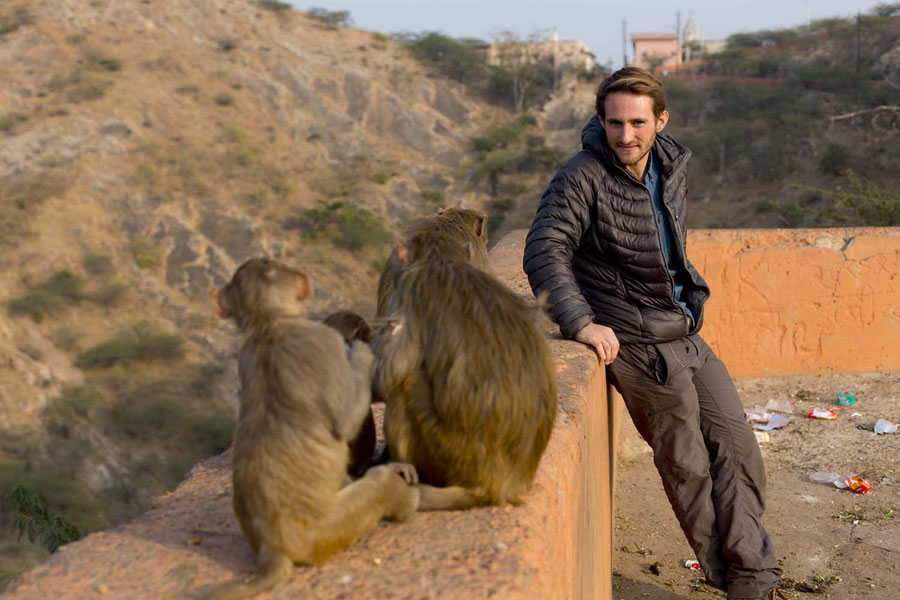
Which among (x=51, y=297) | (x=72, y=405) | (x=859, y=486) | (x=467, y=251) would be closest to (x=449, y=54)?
(x=51, y=297)

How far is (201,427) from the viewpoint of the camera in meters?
17.9

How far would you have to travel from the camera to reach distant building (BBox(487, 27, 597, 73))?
39.2 metres

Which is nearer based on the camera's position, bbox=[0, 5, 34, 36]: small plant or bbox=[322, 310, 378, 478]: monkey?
bbox=[322, 310, 378, 478]: monkey

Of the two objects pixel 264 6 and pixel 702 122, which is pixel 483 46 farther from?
pixel 702 122

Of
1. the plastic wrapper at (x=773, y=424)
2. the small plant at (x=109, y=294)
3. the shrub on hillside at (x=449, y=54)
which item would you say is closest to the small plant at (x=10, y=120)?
the small plant at (x=109, y=294)

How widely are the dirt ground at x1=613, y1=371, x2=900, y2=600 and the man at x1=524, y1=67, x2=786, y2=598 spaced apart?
2.35 ft

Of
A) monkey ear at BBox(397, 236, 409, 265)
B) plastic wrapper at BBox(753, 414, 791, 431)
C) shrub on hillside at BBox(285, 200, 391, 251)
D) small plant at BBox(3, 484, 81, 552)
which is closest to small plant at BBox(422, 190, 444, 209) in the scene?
shrub on hillside at BBox(285, 200, 391, 251)

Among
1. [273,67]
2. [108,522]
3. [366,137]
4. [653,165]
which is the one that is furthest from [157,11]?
[653,165]

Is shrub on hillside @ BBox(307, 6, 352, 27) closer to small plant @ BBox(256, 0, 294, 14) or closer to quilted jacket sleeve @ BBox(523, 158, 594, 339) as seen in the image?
small plant @ BBox(256, 0, 294, 14)

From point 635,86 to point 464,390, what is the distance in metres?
1.61

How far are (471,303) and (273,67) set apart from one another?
34.5m

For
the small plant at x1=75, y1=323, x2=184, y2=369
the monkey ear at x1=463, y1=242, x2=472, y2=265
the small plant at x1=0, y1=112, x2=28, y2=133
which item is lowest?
the small plant at x1=75, y1=323, x2=184, y2=369

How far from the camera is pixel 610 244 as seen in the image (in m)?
3.21

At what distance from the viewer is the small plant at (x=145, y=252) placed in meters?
23.5
